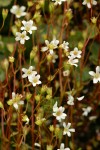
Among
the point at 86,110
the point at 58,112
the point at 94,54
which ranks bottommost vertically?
the point at 58,112

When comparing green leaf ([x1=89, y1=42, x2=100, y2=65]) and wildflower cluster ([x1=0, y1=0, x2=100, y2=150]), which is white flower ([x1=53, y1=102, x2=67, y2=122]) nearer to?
wildflower cluster ([x1=0, y1=0, x2=100, y2=150])

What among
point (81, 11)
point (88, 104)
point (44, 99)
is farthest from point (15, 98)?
point (81, 11)

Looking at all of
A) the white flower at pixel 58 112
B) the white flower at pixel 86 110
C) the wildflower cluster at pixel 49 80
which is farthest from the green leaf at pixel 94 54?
the white flower at pixel 58 112

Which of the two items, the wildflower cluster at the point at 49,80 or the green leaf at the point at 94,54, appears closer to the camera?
the wildflower cluster at the point at 49,80

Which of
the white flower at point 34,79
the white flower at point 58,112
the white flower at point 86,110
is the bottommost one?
the white flower at point 58,112

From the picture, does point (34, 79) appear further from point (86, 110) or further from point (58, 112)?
point (86, 110)

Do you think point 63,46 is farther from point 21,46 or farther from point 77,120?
point 77,120

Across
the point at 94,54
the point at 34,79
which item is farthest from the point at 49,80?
the point at 94,54

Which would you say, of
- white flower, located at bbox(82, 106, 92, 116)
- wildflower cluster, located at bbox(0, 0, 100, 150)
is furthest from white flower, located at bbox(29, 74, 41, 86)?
white flower, located at bbox(82, 106, 92, 116)

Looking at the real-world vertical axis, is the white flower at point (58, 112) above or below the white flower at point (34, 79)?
below

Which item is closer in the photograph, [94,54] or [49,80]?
[49,80]

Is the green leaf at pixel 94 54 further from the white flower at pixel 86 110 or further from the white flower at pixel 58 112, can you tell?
the white flower at pixel 58 112
